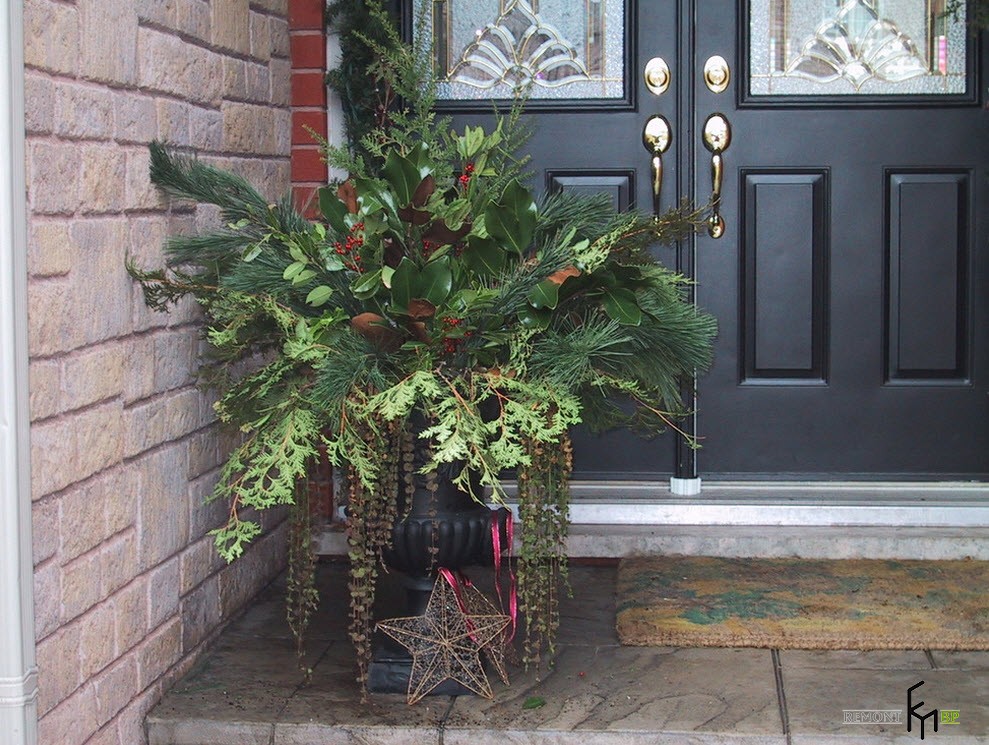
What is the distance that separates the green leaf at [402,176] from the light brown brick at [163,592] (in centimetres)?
94

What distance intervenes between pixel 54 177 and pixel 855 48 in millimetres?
2409

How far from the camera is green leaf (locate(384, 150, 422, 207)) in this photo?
8.23 ft

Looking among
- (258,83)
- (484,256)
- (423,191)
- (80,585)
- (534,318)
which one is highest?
(258,83)


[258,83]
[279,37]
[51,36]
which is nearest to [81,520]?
[51,36]

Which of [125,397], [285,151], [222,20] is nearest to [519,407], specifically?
[125,397]

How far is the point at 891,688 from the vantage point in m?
2.81

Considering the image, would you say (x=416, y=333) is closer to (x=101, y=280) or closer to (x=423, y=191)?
(x=423, y=191)

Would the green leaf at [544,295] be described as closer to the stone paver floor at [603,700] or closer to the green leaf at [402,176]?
the green leaf at [402,176]

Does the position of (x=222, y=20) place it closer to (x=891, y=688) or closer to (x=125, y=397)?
(x=125, y=397)

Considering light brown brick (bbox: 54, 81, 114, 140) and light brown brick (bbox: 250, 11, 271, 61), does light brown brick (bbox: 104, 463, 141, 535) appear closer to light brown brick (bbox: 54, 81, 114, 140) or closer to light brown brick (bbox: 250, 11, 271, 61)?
light brown brick (bbox: 54, 81, 114, 140)

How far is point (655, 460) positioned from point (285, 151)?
141 centimetres

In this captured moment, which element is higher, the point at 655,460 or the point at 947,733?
the point at 655,460

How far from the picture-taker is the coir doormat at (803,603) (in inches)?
121

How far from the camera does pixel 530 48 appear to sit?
3.85m
